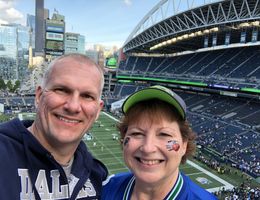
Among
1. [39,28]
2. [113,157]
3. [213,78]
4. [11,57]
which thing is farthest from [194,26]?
[39,28]

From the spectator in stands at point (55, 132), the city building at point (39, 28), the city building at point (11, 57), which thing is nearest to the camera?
the spectator in stands at point (55, 132)

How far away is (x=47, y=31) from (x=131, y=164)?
87542 millimetres

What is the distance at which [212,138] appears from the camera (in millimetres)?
30891

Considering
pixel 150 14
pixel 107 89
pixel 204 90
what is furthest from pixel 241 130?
pixel 107 89

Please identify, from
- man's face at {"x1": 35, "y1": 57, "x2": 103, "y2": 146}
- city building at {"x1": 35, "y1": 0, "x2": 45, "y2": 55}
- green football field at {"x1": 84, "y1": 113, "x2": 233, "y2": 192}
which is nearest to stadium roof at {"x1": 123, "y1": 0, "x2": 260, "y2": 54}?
green football field at {"x1": 84, "y1": 113, "x2": 233, "y2": 192}

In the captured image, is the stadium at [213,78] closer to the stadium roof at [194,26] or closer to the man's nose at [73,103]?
the stadium roof at [194,26]

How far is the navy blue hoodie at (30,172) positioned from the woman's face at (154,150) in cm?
61

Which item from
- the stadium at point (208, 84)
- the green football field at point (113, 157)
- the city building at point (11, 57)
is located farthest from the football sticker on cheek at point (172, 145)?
the city building at point (11, 57)

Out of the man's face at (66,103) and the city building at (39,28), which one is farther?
the city building at (39,28)

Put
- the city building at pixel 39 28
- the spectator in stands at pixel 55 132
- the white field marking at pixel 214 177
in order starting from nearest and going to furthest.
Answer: the spectator in stands at pixel 55 132, the white field marking at pixel 214 177, the city building at pixel 39 28

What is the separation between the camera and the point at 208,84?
42719 millimetres

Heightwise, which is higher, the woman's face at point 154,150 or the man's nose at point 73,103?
the man's nose at point 73,103

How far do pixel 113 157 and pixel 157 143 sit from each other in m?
25.0

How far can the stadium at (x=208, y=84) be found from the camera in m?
24.4
